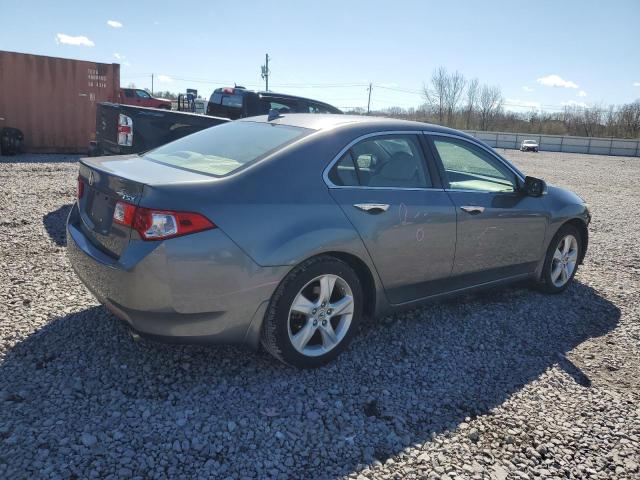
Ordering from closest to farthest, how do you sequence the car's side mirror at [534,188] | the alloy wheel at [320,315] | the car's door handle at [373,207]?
the alloy wheel at [320,315]
the car's door handle at [373,207]
the car's side mirror at [534,188]

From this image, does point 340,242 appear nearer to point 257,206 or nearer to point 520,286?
point 257,206

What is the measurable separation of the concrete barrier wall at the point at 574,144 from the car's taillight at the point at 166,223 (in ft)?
165

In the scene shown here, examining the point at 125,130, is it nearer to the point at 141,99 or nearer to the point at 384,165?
the point at 384,165

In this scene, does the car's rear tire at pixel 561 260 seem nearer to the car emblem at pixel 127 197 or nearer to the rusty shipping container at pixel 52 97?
the car emblem at pixel 127 197

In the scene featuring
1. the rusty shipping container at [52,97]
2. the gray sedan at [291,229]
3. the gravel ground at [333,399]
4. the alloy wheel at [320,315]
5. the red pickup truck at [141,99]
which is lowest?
the gravel ground at [333,399]

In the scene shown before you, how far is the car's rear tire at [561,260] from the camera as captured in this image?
4863mm

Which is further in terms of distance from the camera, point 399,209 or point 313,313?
point 399,209

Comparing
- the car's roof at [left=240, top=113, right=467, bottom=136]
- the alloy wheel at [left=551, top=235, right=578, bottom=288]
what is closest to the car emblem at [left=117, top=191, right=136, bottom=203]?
the car's roof at [left=240, top=113, right=467, bottom=136]

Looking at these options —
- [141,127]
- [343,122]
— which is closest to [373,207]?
[343,122]

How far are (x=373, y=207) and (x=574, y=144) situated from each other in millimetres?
56229

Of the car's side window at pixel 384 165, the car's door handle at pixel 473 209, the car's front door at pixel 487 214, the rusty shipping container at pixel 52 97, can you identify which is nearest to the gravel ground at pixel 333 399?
the car's front door at pixel 487 214

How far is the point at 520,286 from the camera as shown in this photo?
514 cm

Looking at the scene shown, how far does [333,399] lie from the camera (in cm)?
296

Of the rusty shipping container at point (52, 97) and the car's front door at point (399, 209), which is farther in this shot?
the rusty shipping container at point (52, 97)
